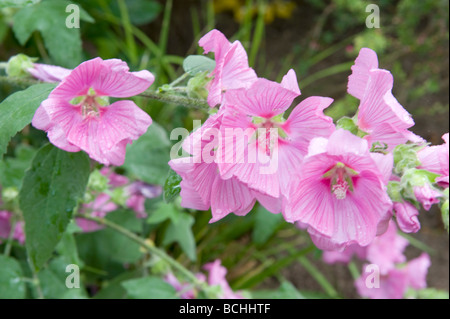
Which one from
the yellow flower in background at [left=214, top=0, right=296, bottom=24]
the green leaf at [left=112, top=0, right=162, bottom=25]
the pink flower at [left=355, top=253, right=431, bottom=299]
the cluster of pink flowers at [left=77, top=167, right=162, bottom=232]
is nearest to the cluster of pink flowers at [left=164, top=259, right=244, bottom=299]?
the cluster of pink flowers at [left=77, top=167, right=162, bottom=232]

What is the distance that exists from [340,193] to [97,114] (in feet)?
1.08

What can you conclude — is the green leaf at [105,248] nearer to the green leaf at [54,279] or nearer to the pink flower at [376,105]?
the green leaf at [54,279]

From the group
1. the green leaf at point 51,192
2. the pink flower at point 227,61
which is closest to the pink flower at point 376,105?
the pink flower at point 227,61

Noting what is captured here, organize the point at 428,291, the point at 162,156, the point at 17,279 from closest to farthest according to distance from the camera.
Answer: the point at 17,279
the point at 162,156
the point at 428,291

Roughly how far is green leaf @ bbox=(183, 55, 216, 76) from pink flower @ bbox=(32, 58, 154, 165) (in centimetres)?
9

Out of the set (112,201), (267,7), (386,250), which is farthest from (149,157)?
(267,7)

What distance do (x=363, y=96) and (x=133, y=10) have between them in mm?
1656

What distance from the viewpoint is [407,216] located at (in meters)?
0.51

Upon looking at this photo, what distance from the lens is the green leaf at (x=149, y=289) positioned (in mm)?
954

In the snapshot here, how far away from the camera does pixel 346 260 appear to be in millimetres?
1593

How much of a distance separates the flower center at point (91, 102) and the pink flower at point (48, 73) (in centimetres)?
5

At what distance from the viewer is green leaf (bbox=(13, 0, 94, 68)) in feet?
3.29
